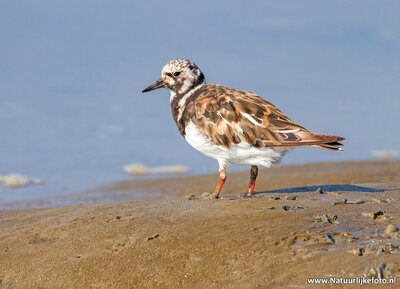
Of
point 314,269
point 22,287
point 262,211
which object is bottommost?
point 22,287

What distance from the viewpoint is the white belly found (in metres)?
8.15

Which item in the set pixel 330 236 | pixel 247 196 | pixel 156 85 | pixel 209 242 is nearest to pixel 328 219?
pixel 330 236

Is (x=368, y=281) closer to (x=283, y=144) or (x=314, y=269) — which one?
(x=314, y=269)

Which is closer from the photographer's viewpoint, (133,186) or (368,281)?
(368,281)

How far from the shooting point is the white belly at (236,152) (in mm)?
8148

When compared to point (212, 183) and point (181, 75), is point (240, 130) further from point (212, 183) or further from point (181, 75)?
point (212, 183)

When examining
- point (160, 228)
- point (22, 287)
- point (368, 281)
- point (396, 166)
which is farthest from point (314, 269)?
point (396, 166)

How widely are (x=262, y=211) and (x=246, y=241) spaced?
3.70 feet

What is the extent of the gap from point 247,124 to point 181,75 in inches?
74.2

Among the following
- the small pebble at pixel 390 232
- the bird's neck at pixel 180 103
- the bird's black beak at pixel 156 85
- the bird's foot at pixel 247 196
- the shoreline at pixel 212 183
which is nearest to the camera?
the small pebble at pixel 390 232

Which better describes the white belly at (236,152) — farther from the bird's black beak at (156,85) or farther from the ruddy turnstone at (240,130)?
the bird's black beak at (156,85)

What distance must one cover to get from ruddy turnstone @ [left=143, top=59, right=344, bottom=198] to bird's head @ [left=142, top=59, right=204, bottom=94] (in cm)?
43

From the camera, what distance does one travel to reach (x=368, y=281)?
17.6 ft

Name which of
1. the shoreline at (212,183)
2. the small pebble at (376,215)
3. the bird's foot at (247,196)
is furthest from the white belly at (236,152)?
the shoreline at (212,183)
